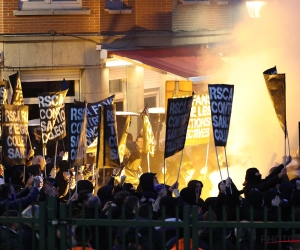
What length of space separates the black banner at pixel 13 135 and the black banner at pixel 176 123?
2.12 meters

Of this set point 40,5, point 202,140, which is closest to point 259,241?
point 202,140

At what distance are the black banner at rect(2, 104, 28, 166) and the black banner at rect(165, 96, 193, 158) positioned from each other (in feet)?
6.97

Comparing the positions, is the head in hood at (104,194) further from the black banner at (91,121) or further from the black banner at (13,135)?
the black banner at (91,121)

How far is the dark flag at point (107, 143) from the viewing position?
484 inches

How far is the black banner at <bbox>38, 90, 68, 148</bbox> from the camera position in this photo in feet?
44.2

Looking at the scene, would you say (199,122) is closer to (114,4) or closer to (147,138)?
(147,138)

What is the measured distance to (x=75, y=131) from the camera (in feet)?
40.5

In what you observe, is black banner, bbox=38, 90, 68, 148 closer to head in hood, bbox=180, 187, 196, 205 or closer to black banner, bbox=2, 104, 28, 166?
black banner, bbox=2, 104, 28, 166

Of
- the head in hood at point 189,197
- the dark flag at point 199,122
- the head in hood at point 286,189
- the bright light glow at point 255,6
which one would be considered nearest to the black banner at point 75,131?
the head in hood at point 189,197

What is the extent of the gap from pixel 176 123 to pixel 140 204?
273cm

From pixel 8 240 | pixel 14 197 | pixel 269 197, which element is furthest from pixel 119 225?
pixel 14 197

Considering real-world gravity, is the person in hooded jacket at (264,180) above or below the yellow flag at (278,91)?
below

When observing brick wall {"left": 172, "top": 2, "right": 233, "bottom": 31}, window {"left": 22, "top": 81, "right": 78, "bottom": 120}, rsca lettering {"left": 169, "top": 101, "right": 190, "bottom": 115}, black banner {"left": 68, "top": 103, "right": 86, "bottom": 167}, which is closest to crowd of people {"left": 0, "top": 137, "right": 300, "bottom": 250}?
black banner {"left": 68, "top": 103, "right": 86, "bottom": 167}

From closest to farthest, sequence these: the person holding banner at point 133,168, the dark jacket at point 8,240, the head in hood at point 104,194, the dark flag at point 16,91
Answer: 1. the dark jacket at point 8,240
2. the head in hood at point 104,194
3. the dark flag at point 16,91
4. the person holding banner at point 133,168
